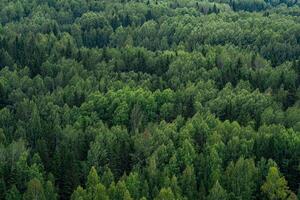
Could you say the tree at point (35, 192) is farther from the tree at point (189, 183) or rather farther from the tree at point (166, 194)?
the tree at point (189, 183)

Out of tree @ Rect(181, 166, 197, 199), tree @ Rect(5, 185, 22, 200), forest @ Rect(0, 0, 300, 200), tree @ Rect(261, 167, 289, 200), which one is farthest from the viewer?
forest @ Rect(0, 0, 300, 200)

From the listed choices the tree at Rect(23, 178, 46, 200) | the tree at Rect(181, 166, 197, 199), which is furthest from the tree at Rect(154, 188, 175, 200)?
the tree at Rect(23, 178, 46, 200)

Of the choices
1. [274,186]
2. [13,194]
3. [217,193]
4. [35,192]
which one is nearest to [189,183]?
[217,193]

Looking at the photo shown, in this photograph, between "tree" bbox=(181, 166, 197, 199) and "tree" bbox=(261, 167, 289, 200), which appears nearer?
"tree" bbox=(181, 166, 197, 199)

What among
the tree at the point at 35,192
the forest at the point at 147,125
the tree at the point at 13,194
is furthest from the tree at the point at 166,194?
the tree at the point at 13,194

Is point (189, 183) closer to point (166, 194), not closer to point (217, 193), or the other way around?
point (217, 193)

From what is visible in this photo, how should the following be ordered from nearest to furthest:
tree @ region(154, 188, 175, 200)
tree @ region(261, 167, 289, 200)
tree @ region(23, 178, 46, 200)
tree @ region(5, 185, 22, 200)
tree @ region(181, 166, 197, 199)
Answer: tree @ region(154, 188, 175, 200) < tree @ region(23, 178, 46, 200) < tree @ region(5, 185, 22, 200) < tree @ region(181, 166, 197, 199) < tree @ region(261, 167, 289, 200)

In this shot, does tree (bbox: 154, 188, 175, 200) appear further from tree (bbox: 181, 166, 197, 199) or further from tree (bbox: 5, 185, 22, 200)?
tree (bbox: 5, 185, 22, 200)
